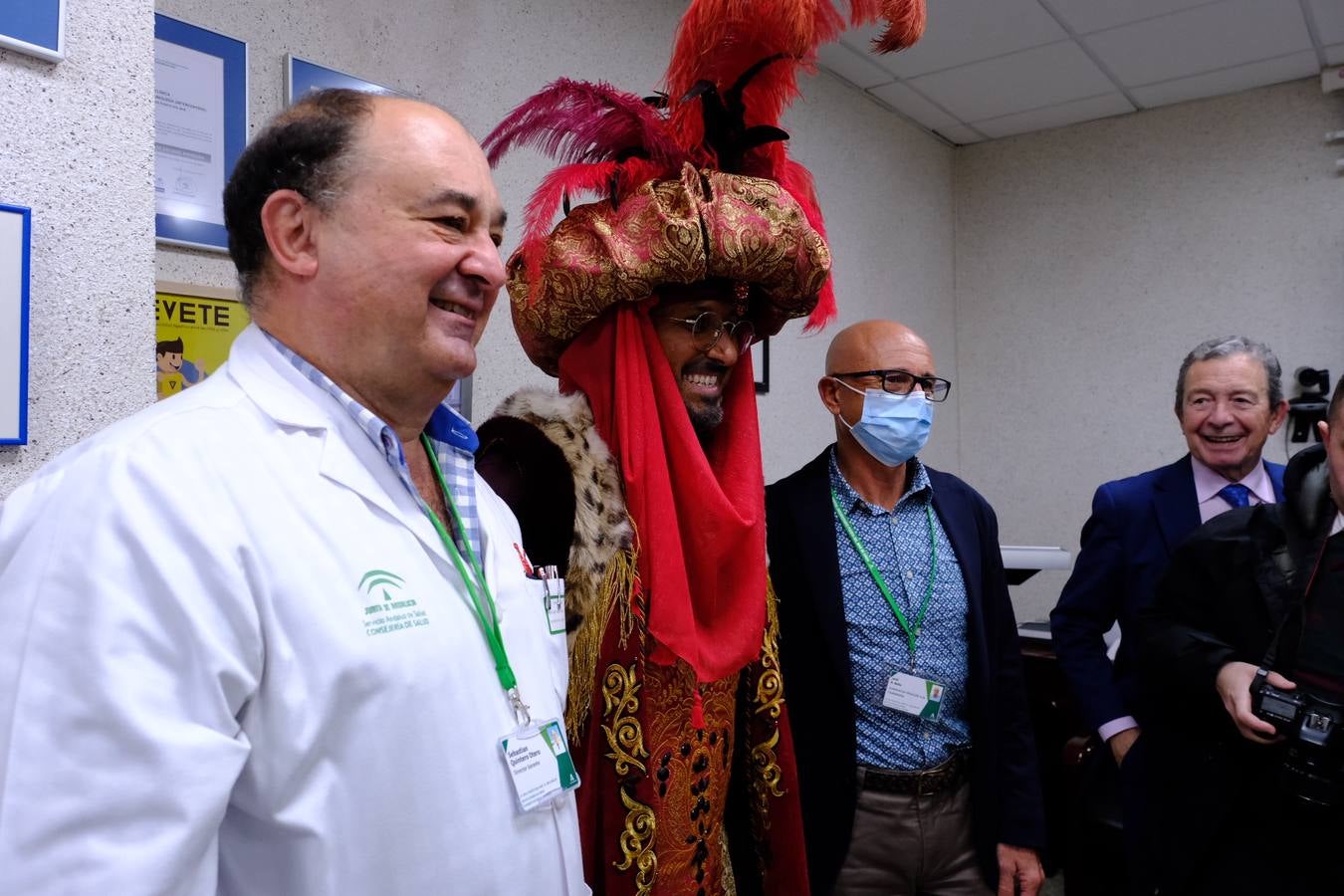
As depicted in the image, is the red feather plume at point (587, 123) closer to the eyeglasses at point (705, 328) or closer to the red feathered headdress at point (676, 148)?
the red feathered headdress at point (676, 148)

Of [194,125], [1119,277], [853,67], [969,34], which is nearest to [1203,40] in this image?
[969,34]

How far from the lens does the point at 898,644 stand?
1794mm

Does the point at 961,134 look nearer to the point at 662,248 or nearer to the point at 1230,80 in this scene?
the point at 1230,80

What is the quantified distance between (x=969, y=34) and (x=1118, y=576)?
228 centimetres

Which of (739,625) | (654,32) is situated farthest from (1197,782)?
(654,32)

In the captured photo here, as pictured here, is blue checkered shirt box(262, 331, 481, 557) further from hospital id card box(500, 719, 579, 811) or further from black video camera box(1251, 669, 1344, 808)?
black video camera box(1251, 669, 1344, 808)

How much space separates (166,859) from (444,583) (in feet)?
1.13

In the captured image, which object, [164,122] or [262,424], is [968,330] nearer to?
[164,122]

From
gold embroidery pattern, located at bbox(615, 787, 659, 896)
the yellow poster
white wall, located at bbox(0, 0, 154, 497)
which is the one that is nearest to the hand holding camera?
gold embroidery pattern, located at bbox(615, 787, 659, 896)

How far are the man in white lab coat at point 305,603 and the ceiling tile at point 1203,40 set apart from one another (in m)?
3.45

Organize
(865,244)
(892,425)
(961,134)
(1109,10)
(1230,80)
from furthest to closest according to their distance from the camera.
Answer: (961,134) < (865,244) < (1230,80) < (1109,10) < (892,425)

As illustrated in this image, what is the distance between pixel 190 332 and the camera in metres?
1.76

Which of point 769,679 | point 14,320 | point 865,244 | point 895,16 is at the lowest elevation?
point 769,679

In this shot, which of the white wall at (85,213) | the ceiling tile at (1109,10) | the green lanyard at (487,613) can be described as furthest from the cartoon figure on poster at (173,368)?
the ceiling tile at (1109,10)
